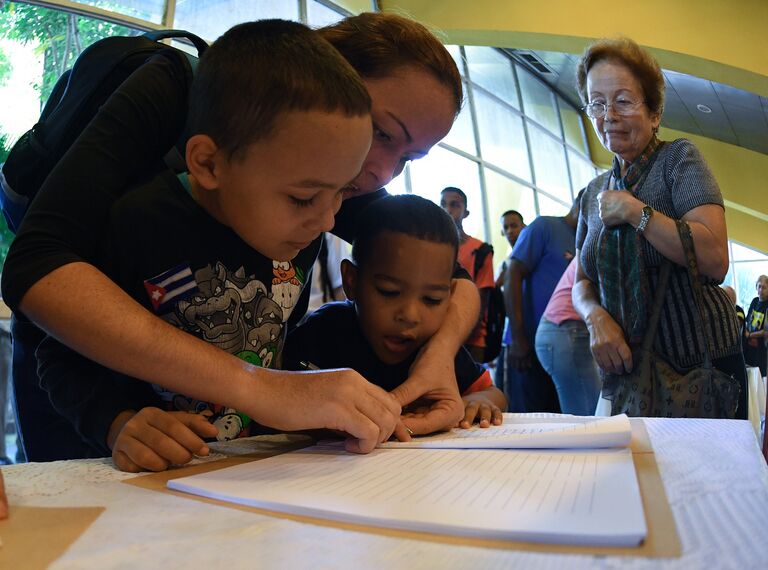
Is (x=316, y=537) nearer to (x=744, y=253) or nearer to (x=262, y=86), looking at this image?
(x=262, y=86)

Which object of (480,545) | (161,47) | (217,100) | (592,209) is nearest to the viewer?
(480,545)

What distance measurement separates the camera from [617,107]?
65.6 inches

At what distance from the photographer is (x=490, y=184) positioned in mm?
7004

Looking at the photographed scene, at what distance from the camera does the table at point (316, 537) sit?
38 cm

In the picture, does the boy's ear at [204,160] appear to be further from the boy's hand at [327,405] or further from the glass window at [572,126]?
the glass window at [572,126]

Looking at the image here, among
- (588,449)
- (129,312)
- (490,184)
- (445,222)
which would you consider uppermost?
(490,184)

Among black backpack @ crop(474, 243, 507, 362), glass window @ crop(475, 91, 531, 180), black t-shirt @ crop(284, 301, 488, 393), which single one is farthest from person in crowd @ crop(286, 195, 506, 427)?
glass window @ crop(475, 91, 531, 180)

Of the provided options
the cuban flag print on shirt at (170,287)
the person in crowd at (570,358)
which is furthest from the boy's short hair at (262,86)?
the person in crowd at (570,358)

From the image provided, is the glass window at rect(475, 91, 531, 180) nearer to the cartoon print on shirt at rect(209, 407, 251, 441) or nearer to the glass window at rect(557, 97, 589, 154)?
the glass window at rect(557, 97, 589, 154)

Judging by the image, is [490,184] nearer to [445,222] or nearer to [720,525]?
[445,222]

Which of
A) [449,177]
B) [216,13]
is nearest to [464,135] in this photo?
[449,177]

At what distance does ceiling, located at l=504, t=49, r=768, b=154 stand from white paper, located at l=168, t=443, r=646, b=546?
691 cm

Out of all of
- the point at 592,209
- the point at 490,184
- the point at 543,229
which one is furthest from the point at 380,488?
the point at 490,184

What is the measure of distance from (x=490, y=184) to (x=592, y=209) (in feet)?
17.6
